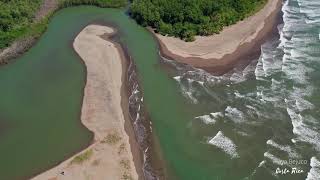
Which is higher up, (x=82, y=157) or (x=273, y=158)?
(x=273, y=158)

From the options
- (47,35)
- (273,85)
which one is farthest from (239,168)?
(47,35)

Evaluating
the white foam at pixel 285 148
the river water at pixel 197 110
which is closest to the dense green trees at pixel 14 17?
the river water at pixel 197 110

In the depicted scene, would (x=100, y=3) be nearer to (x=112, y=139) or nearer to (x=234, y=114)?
(x=112, y=139)

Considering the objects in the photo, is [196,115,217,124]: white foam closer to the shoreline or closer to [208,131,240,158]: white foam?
[208,131,240,158]: white foam

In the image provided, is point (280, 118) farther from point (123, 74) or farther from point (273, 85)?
point (123, 74)

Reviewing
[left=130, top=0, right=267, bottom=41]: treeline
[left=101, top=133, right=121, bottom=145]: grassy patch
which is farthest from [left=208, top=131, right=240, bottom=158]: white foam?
[left=130, top=0, right=267, bottom=41]: treeline

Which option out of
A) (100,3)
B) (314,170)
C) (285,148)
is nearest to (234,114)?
(285,148)

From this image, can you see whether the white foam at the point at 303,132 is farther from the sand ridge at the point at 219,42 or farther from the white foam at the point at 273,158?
the sand ridge at the point at 219,42
